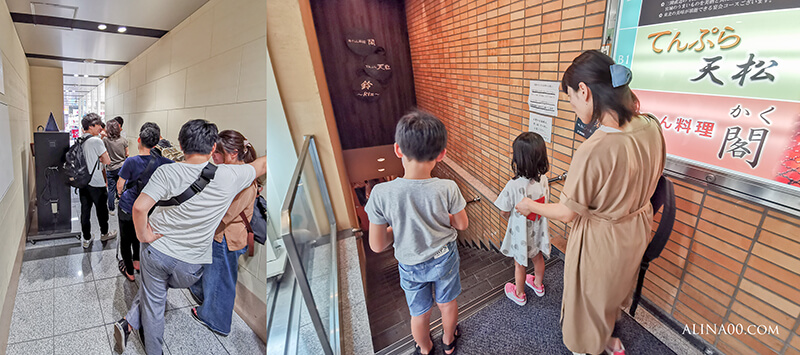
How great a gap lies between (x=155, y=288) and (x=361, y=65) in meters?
3.83

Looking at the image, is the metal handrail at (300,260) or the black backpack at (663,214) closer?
the metal handrail at (300,260)

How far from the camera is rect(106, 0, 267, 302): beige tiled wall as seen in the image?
1.62 feet

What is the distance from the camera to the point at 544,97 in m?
2.19

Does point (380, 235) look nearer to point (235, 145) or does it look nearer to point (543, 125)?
point (235, 145)

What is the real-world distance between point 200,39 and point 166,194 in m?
0.25

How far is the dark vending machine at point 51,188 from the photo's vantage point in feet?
1.70

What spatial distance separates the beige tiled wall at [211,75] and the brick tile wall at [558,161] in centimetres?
169

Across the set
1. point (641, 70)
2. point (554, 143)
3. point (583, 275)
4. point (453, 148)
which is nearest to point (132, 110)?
point (583, 275)

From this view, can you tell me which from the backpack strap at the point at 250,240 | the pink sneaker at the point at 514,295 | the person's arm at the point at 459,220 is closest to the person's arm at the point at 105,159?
the backpack strap at the point at 250,240

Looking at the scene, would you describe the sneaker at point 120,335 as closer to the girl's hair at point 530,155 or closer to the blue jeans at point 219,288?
the blue jeans at point 219,288

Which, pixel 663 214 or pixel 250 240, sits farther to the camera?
pixel 663 214

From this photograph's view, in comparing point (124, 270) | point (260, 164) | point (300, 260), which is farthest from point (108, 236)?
point (300, 260)

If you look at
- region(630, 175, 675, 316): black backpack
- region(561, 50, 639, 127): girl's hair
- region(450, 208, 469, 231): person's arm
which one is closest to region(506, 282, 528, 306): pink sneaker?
region(630, 175, 675, 316): black backpack

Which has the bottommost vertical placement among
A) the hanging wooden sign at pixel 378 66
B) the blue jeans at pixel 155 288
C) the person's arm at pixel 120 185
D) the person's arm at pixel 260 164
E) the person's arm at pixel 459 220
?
the person's arm at pixel 459 220
